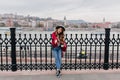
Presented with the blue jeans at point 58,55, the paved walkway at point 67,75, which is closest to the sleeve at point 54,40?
the blue jeans at point 58,55

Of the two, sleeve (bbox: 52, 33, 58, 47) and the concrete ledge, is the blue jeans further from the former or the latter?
the concrete ledge

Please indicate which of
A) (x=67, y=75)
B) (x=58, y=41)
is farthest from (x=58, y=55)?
(x=67, y=75)

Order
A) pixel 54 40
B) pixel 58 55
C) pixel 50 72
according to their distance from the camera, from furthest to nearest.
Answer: pixel 50 72 → pixel 58 55 → pixel 54 40

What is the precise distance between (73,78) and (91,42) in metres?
1.69

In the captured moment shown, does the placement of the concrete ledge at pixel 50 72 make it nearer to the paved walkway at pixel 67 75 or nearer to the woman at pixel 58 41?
the paved walkway at pixel 67 75

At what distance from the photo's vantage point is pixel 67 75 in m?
7.72

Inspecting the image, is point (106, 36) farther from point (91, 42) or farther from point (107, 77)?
point (107, 77)

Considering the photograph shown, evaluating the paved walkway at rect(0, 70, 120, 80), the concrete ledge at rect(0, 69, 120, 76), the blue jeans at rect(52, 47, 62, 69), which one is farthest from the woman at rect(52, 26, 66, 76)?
the concrete ledge at rect(0, 69, 120, 76)

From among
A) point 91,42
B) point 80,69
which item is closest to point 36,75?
point 80,69

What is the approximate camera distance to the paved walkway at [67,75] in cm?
732

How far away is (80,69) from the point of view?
848 centimetres

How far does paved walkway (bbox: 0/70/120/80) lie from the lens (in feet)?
24.0

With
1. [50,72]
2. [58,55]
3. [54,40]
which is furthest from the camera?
[50,72]

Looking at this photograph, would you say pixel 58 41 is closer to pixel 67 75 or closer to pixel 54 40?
pixel 54 40
